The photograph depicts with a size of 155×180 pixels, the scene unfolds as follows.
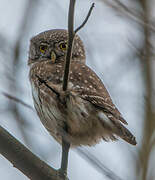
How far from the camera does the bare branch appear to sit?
2.70m

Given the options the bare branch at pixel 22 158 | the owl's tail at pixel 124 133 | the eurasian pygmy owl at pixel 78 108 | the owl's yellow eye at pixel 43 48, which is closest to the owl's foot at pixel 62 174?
the bare branch at pixel 22 158

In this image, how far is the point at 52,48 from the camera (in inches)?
199

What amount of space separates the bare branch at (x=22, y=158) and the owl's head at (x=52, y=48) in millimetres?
2090

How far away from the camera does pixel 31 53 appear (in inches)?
219

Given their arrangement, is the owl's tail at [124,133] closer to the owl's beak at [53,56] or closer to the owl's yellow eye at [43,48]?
the owl's beak at [53,56]

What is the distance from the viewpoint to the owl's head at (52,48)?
4.94m

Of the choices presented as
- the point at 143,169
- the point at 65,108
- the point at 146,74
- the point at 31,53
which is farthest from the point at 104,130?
the point at 31,53

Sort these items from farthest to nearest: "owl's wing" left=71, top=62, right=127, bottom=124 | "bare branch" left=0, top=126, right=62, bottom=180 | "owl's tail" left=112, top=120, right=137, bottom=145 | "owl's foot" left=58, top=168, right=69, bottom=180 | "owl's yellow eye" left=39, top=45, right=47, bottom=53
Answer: "owl's yellow eye" left=39, top=45, right=47, bottom=53 → "owl's wing" left=71, top=62, right=127, bottom=124 → "owl's tail" left=112, top=120, right=137, bottom=145 → "owl's foot" left=58, top=168, right=69, bottom=180 → "bare branch" left=0, top=126, right=62, bottom=180

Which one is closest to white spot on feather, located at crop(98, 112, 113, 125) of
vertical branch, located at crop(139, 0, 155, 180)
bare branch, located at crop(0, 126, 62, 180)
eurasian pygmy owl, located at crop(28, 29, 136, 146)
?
eurasian pygmy owl, located at crop(28, 29, 136, 146)

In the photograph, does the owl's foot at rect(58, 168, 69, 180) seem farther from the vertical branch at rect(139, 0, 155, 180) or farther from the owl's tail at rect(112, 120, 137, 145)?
the vertical branch at rect(139, 0, 155, 180)

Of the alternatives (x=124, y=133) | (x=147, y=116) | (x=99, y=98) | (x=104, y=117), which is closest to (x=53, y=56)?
(x=99, y=98)

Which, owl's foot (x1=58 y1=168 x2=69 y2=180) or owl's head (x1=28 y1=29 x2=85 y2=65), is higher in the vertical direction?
owl's head (x1=28 y1=29 x2=85 y2=65)

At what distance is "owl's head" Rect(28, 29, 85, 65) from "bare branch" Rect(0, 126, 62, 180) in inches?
82.3

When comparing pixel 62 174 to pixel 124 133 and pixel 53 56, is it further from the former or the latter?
pixel 53 56
